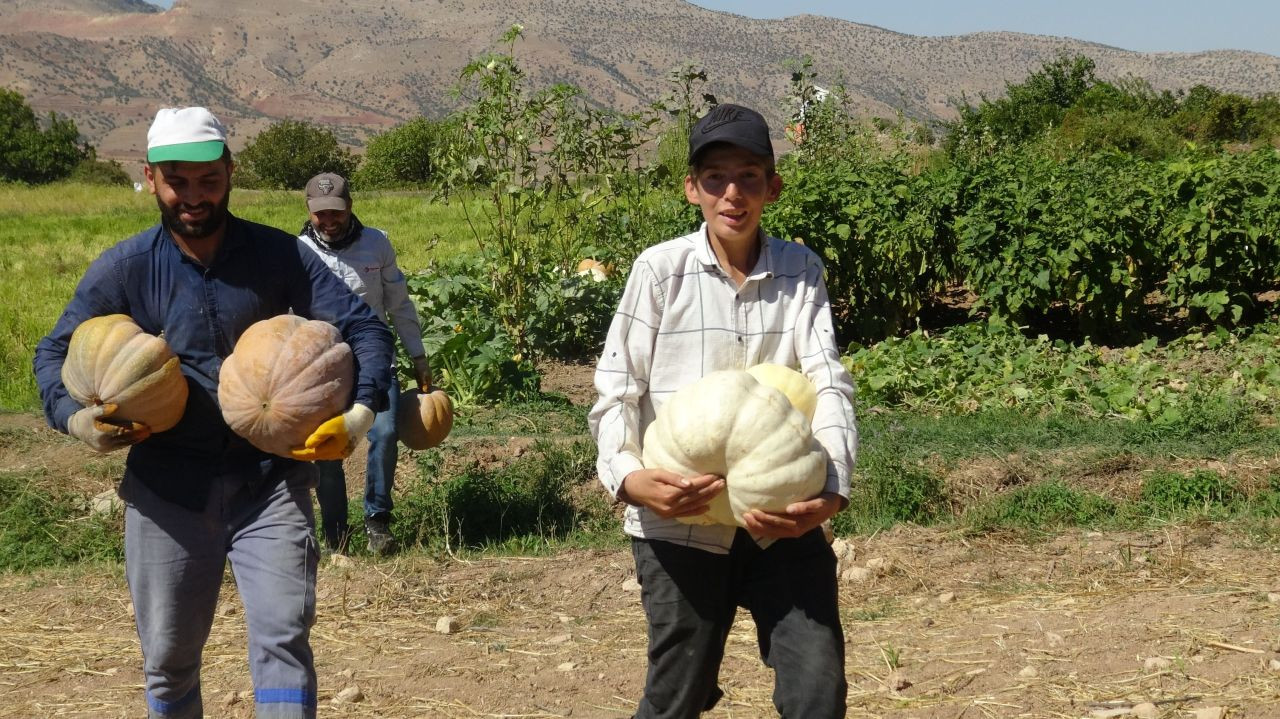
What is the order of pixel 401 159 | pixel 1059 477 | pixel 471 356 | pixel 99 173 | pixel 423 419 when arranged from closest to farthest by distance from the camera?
pixel 423 419
pixel 1059 477
pixel 471 356
pixel 401 159
pixel 99 173

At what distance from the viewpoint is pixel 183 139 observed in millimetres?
3303

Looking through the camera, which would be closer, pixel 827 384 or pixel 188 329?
pixel 827 384

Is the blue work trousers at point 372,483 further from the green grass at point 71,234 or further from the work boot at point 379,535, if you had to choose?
the green grass at point 71,234

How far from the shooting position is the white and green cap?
329cm

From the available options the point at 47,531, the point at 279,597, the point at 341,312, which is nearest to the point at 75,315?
the point at 341,312

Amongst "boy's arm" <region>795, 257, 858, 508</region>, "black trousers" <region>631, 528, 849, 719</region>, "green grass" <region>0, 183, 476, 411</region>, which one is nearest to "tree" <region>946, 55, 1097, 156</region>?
"green grass" <region>0, 183, 476, 411</region>

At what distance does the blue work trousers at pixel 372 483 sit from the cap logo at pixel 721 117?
3626 millimetres

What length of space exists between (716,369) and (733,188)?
1.45 feet

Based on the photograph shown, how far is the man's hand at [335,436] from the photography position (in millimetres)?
3316

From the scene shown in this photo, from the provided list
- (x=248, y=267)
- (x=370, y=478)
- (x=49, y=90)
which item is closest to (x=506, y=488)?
(x=370, y=478)

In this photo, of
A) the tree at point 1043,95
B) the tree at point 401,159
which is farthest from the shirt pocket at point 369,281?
the tree at point 401,159

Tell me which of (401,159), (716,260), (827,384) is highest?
(401,159)

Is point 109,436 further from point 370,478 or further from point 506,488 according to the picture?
point 506,488

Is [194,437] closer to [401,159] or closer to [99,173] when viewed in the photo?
[401,159]
